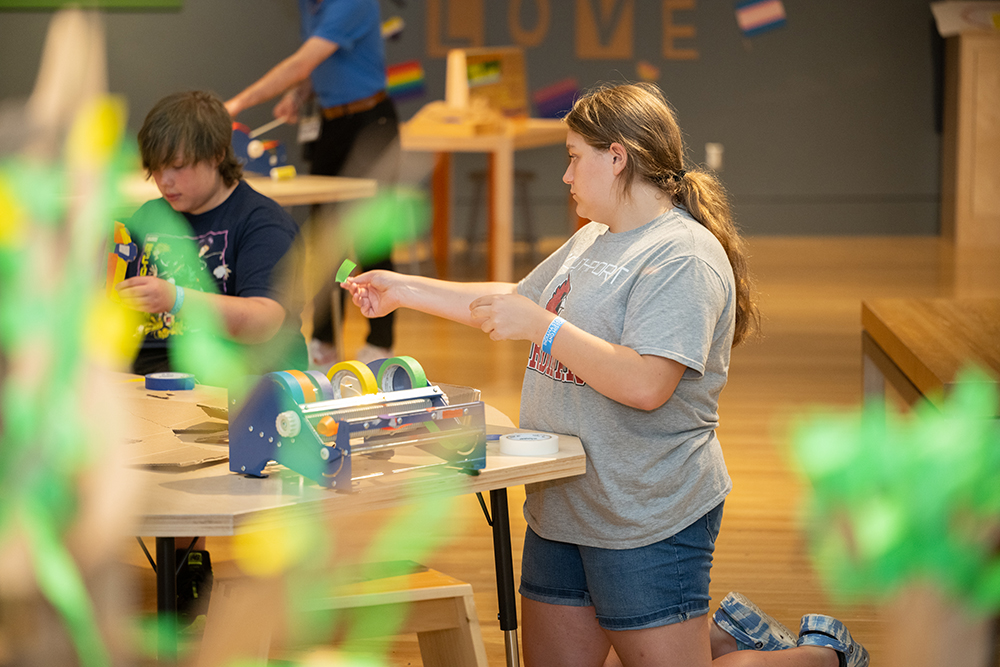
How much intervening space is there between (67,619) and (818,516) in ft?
0.76

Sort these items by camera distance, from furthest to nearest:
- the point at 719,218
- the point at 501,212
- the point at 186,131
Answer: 1. the point at 501,212
2. the point at 186,131
3. the point at 719,218

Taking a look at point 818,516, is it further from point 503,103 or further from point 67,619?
point 503,103

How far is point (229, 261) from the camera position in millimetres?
2607

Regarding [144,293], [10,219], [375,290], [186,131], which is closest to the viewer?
[10,219]

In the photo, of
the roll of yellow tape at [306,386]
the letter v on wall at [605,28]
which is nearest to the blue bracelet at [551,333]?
the roll of yellow tape at [306,386]

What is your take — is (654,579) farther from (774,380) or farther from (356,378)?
(774,380)

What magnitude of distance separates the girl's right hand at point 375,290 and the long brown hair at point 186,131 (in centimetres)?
68

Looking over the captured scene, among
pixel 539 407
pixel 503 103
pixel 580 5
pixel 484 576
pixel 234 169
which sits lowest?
pixel 484 576

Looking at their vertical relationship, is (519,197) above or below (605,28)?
below

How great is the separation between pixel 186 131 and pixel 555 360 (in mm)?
1129

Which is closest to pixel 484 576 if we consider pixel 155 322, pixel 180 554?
pixel 180 554

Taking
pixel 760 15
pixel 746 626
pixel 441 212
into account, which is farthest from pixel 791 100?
pixel 746 626

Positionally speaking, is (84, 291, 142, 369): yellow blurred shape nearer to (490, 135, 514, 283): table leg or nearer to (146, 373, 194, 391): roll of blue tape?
(146, 373, 194, 391): roll of blue tape

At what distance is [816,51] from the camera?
388 inches
